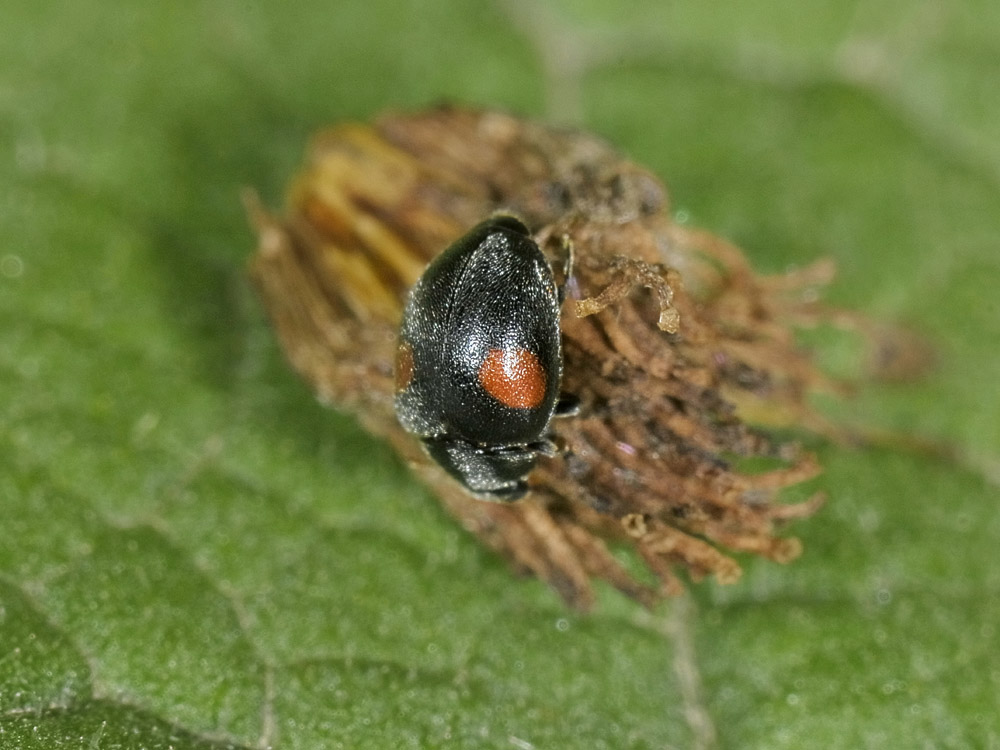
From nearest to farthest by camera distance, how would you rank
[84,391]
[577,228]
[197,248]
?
[577,228]
[84,391]
[197,248]

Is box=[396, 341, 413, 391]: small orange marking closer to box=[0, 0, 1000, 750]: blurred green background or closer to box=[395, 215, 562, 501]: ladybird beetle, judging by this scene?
box=[395, 215, 562, 501]: ladybird beetle

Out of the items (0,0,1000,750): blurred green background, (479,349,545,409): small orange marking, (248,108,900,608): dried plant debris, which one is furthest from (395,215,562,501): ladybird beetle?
(0,0,1000,750): blurred green background

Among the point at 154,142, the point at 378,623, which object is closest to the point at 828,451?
the point at 378,623

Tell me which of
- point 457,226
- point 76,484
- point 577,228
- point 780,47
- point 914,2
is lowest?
point 76,484

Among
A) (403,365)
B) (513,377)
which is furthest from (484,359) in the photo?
(403,365)

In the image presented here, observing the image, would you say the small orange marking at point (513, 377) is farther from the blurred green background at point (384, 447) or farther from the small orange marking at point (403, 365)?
the blurred green background at point (384, 447)

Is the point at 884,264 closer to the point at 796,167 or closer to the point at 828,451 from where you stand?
the point at 796,167

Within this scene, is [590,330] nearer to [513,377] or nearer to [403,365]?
[513,377]
